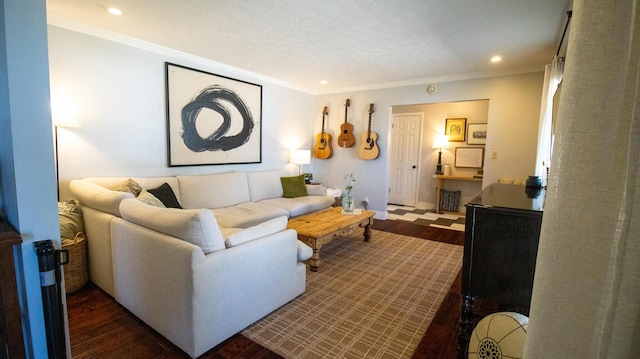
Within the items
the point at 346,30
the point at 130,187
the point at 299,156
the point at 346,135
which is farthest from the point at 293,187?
the point at 346,30

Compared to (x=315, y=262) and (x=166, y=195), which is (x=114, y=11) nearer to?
(x=166, y=195)

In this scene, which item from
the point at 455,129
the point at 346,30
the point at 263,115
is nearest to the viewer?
the point at 346,30

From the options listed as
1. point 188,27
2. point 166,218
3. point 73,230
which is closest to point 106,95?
point 188,27

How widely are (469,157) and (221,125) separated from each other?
4.71 m

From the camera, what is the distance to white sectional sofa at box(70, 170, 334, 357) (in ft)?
5.58

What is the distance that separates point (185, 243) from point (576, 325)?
68.2 inches

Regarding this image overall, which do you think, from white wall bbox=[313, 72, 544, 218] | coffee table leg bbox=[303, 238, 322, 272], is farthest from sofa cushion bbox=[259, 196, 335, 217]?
white wall bbox=[313, 72, 544, 218]

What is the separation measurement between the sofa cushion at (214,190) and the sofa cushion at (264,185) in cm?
11

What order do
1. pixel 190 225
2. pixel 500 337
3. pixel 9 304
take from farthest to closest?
1. pixel 190 225
2. pixel 500 337
3. pixel 9 304

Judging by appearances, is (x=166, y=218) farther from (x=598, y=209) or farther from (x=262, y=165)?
(x=262, y=165)

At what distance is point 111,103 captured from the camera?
3.12m

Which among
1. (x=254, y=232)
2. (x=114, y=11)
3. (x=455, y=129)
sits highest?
(x=114, y=11)

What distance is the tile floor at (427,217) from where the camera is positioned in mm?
5102

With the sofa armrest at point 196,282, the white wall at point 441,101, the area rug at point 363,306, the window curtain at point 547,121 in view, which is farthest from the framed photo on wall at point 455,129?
the sofa armrest at point 196,282
